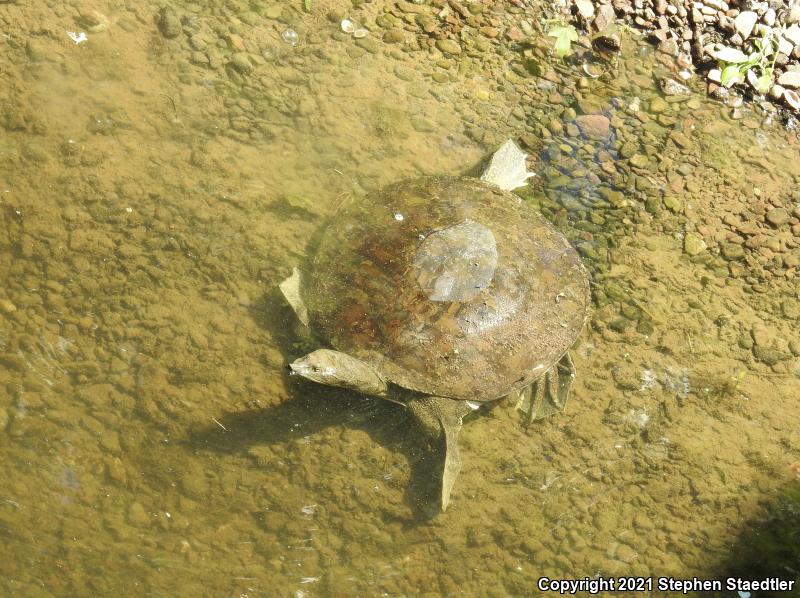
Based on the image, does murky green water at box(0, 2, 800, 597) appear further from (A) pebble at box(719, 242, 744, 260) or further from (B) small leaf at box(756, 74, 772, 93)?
(B) small leaf at box(756, 74, 772, 93)

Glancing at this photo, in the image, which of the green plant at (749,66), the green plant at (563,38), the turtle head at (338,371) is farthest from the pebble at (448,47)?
the turtle head at (338,371)

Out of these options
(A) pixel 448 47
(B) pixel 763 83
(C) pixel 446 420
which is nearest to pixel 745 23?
(B) pixel 763 83

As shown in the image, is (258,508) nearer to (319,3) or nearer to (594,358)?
(594,358)

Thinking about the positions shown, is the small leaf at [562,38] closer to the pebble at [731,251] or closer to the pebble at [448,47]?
the pebble at [448,47]

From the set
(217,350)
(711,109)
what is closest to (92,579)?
(217,350)

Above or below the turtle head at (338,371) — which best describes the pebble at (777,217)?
above

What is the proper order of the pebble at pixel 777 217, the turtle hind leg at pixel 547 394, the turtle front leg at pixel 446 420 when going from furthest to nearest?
the pebble at pixel 777 217
the turtle hind leg at pixel 547 394
the turtle front leg at pixel 446 420

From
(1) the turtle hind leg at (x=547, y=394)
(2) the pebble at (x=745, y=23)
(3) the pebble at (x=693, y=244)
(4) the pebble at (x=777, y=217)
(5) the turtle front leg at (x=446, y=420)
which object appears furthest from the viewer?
(2) the pebble at (x=745, y=23)

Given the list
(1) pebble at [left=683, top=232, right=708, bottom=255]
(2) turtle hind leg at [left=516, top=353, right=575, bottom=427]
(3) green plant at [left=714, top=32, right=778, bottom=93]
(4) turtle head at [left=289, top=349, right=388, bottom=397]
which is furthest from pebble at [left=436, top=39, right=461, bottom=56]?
(4) turtle head at [left=289, top=349, right=388, bottom=397]

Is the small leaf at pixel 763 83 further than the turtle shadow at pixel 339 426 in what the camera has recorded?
Yes
